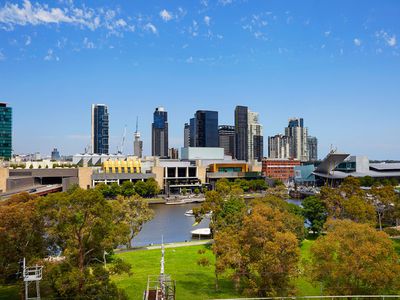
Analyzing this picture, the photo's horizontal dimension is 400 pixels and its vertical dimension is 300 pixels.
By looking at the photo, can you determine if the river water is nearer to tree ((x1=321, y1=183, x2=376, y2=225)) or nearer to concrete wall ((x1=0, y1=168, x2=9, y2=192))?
tree ((x1=321, y1=183, x2=376, y2=225))

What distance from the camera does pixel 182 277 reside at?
926 inches

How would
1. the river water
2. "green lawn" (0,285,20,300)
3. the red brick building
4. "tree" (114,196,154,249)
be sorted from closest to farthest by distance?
"green lawn" (0,285,20,300), "tree" (114,196,154,249), the river water, the red brick building

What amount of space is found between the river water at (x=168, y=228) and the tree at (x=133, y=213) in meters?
2.84

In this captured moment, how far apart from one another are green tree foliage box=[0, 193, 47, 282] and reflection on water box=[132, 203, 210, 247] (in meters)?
19.3

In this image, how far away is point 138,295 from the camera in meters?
20.0

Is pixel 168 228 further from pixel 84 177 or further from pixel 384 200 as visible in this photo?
pixel 84 177

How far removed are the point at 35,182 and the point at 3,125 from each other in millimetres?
75611

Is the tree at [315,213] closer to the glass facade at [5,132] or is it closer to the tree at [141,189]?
the tree at [141,189]

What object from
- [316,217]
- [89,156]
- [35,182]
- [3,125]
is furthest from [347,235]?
[3,125]

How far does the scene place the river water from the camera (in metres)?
39.7

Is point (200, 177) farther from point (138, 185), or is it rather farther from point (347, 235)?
point (347, 235)

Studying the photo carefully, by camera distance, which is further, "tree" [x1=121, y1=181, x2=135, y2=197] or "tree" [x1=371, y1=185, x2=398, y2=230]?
"tree" [x1=121, y1=181, x2=135, y2=197]

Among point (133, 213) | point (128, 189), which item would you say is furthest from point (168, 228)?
point (128, 189)

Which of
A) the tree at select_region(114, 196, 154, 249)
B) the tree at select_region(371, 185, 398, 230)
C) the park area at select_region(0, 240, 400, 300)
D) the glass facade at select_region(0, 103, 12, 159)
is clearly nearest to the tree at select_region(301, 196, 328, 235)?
the tree at select_region(371, 185, 398, 230)
